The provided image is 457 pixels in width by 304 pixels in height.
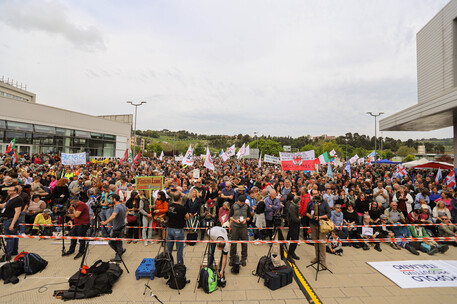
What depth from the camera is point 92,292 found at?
466 centimetres

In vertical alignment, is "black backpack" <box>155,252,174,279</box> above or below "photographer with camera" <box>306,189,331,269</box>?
below

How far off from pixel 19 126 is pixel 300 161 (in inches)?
1342

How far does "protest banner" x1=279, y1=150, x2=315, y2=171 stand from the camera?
1348 cm

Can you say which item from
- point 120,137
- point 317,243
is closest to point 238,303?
point 317,243

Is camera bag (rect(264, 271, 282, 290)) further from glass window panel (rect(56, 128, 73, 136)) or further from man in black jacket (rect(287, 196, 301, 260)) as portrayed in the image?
glass window panel (rect(56, 128, 73, 136))

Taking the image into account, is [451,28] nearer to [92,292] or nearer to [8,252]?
[92,292]

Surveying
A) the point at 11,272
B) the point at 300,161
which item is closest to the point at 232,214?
the point at 11,272

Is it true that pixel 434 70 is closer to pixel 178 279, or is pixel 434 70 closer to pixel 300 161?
pixel 300 161

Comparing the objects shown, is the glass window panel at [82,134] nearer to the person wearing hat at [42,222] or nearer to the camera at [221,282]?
the person wearing hat at [42,222]

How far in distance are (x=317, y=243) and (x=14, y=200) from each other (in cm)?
860

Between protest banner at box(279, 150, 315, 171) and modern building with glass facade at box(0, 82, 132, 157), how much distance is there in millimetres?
32224

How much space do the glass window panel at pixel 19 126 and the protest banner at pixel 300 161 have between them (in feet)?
107

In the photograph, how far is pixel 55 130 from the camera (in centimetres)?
3247

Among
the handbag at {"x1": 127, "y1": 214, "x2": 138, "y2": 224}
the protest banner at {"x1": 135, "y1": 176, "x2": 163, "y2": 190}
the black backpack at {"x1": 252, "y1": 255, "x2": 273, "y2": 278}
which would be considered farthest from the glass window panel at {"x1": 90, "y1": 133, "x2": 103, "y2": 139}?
the black backpack at {"x1": 252, "y1": 255, "x2": 273, "y2": 278}
